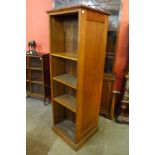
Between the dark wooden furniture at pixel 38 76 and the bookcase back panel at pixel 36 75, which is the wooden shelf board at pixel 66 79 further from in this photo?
the bookcase back panel at pixel 36 75

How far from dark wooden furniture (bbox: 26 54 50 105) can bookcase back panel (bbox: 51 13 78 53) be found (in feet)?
3.01

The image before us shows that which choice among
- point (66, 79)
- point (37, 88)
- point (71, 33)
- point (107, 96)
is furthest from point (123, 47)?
point (37, 88)

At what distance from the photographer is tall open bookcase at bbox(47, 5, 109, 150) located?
1558mm

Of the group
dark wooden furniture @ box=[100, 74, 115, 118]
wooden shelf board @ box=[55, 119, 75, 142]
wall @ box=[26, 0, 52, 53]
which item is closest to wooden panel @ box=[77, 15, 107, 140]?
wooden shelf board @ box=[55, 119, 75, 142]

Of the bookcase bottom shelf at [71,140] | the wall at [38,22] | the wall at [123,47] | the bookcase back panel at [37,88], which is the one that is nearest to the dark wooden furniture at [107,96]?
the wall at [123,47]

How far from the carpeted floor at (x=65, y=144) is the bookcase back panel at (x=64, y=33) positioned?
4.10 ft

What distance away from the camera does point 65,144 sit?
2016 millimetres

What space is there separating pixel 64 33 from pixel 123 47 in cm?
104

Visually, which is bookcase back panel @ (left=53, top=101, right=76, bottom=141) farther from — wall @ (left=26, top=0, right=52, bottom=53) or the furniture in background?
wall @ (left=26, top=0, right=52, bottom=53)

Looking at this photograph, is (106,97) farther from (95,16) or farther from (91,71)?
(95,16)

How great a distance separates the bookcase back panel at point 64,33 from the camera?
1.86m

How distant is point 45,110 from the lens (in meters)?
2.83
